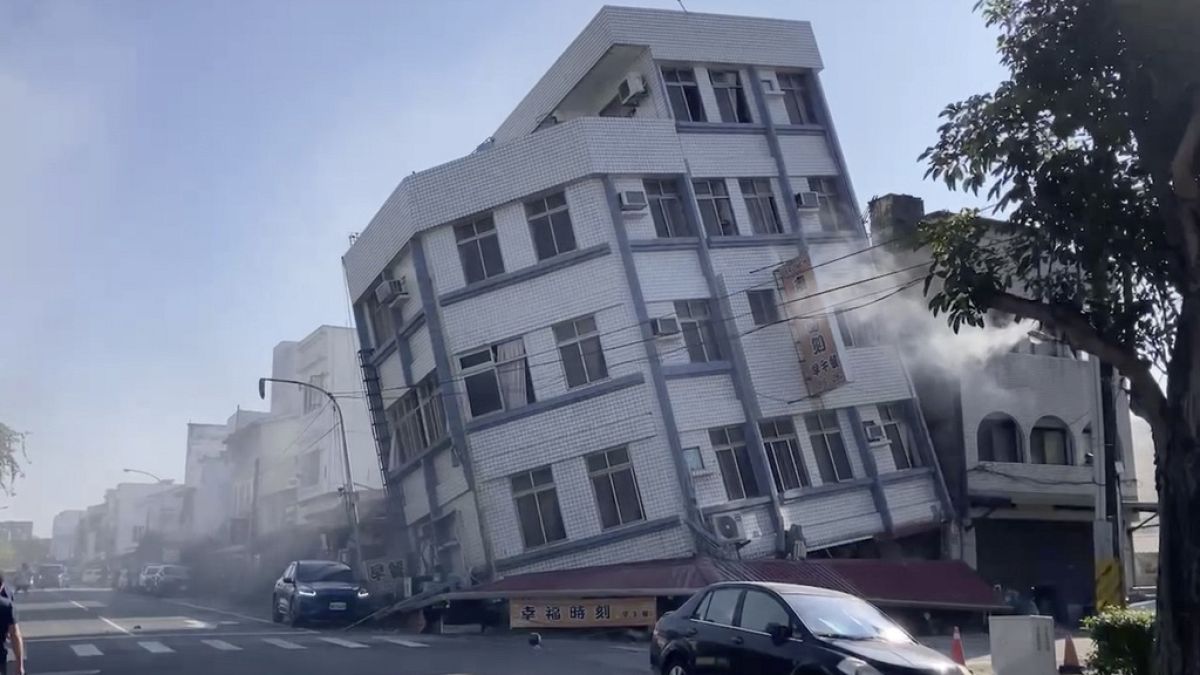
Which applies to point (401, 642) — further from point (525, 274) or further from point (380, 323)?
point (380, 323)

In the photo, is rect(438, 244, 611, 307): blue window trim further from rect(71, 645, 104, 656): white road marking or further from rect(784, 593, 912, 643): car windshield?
rect(784, 593, 912, 643): car windshield

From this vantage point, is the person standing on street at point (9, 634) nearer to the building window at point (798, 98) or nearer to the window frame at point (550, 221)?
the window frame at point (550, 221)

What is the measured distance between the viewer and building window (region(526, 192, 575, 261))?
29.0 metres

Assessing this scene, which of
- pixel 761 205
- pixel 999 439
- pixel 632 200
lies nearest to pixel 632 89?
pixel 632 200

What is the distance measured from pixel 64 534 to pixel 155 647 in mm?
166681

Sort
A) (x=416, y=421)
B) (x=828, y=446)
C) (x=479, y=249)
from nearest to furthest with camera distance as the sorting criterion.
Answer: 1. (x=479, y=249)
2. (x=828, y=446)
3. (x=416, y=421)

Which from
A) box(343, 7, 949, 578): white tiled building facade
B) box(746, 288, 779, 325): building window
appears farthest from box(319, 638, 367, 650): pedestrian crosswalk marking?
box(746, 288, 779, 325): building window

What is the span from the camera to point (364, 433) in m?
54.7

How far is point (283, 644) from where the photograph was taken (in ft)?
71.2

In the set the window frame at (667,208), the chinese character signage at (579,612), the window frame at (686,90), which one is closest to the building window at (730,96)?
the window frame at (686,90)

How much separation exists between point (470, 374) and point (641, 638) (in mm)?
8141

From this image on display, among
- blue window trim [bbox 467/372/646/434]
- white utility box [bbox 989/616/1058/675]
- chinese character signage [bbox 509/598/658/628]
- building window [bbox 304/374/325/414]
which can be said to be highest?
building window [bbox 304/374/325/414]

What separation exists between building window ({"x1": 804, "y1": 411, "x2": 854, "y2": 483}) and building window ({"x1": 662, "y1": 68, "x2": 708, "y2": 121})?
8432 millimetres

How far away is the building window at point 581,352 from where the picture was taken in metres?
28.3
